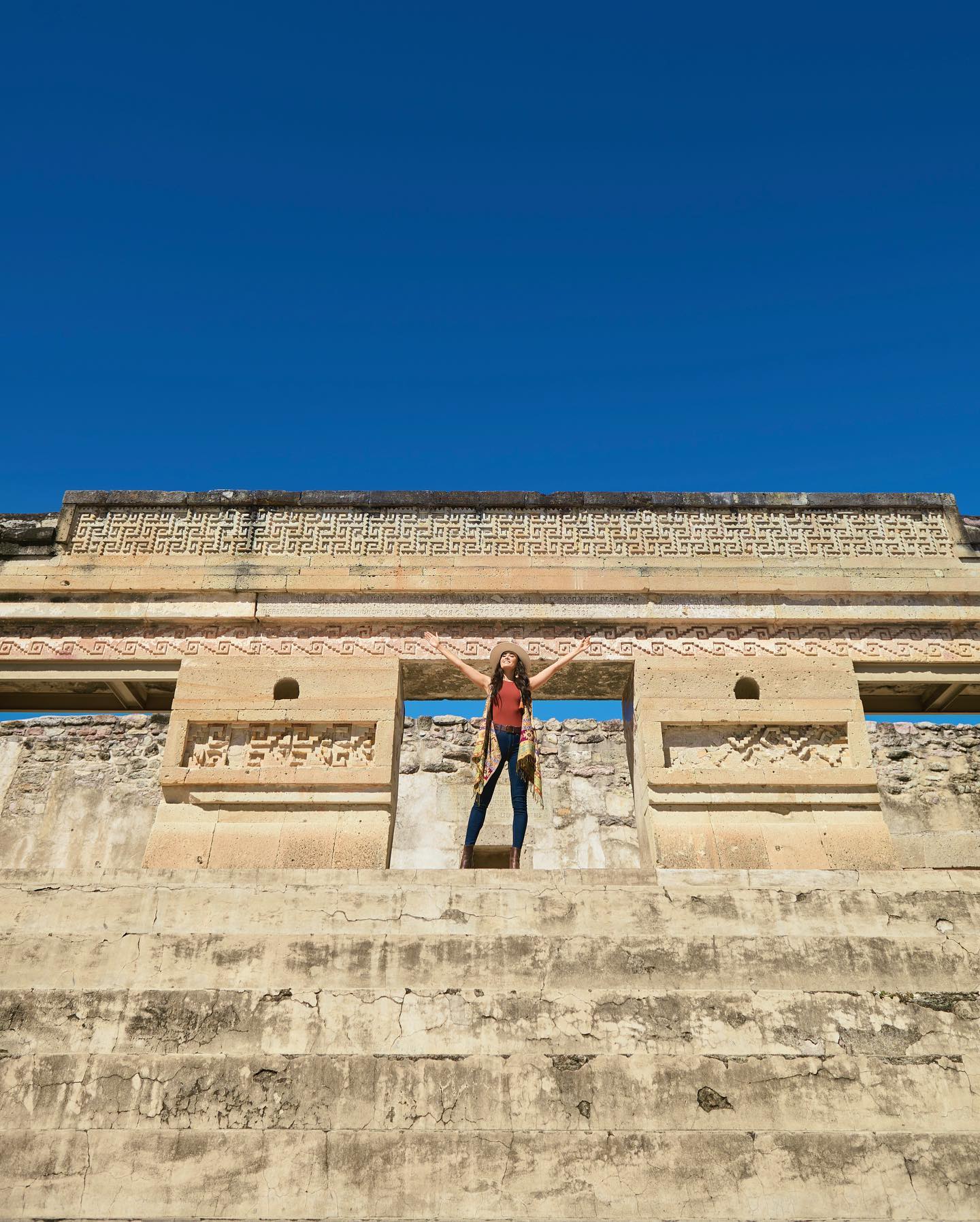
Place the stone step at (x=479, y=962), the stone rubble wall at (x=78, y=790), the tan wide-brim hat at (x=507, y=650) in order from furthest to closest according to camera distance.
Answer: the stone rubble wall at (x=78, y=790), the tan wide-brim hat at (x=507, y=650), the stone step at (x=479, y=962)

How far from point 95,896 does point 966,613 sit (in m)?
5.71

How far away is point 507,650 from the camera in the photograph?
6039 mm

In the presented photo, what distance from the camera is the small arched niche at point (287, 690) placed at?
6.45 meters

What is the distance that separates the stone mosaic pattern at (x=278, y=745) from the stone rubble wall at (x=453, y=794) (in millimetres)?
2965

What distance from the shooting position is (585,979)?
396 cm

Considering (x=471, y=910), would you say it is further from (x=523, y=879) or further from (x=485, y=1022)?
(x=485, y=1022)

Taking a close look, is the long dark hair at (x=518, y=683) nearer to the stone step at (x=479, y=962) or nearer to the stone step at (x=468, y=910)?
the stone step at (x=468, y=910)

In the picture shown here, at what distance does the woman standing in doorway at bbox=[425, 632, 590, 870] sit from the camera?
5629mm

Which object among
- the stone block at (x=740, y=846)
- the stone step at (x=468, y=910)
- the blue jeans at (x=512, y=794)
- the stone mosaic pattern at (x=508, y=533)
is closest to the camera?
the stone step at (x=468, y=910)

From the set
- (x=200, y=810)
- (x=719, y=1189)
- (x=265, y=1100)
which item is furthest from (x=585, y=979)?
(x=200, y=810)

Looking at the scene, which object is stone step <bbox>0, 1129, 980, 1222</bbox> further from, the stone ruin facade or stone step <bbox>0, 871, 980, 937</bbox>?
stone step <bbox>0, 871, 980, 937</bbox>

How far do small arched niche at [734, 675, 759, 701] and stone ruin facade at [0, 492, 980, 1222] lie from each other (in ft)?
0.08

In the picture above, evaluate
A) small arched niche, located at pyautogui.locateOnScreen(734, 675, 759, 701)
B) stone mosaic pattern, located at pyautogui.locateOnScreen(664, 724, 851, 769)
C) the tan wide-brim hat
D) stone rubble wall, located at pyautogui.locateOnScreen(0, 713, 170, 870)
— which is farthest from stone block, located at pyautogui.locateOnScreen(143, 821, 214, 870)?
small arched niche, located at pyautogui.locateOnScreen(734, 675, 759, 701)

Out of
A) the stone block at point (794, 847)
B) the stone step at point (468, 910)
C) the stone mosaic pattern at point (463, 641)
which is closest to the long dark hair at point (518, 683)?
the stone mosaic pattern at point (463, 641)
